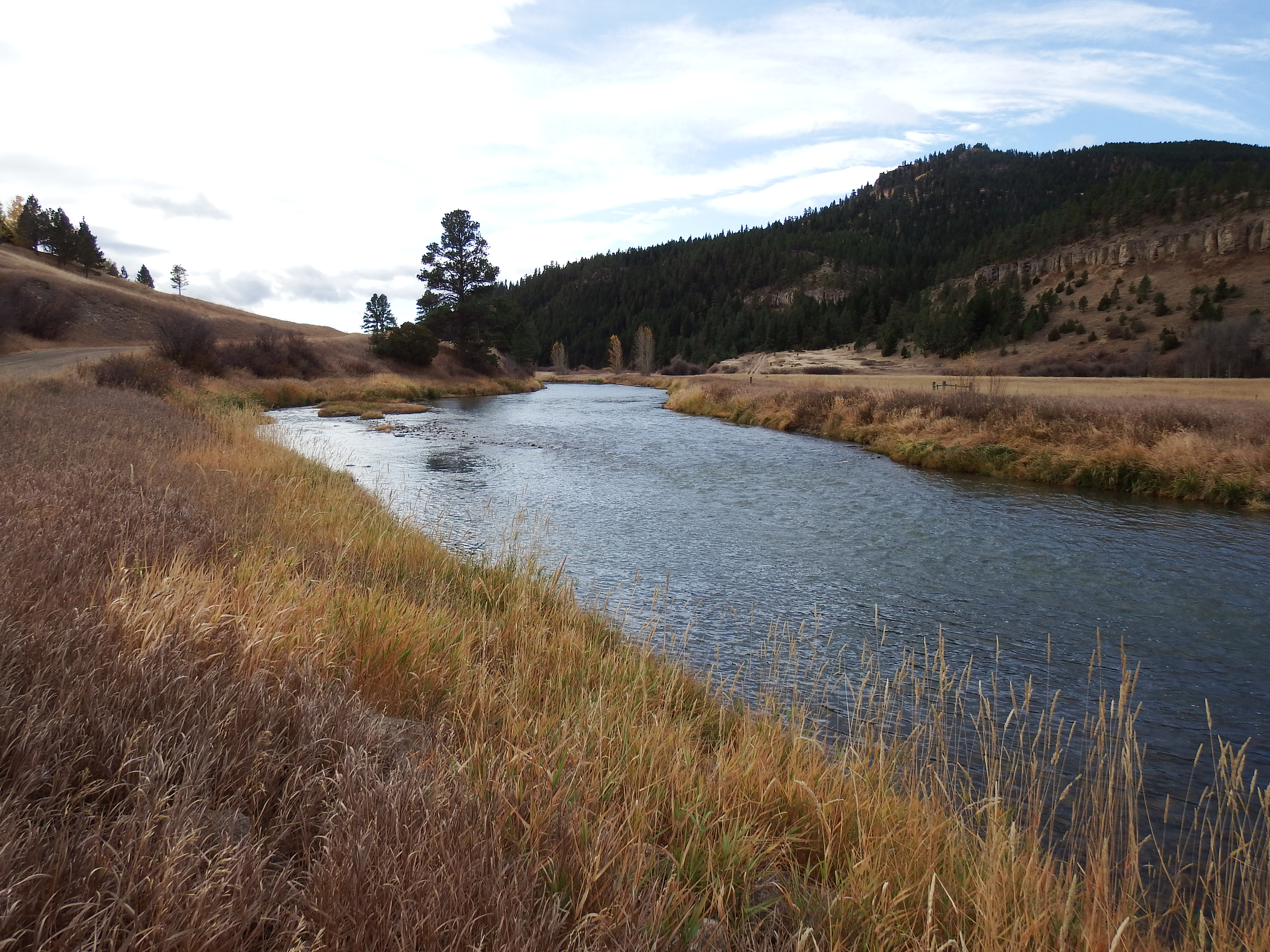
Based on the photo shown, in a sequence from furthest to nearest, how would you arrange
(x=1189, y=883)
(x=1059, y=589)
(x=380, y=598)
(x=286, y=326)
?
1. (x=286, y=326)
2. (x=1059, y=589)
3. (x=380, y=598)
4. (x=1189, y=883)

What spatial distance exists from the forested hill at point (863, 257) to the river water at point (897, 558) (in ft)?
193

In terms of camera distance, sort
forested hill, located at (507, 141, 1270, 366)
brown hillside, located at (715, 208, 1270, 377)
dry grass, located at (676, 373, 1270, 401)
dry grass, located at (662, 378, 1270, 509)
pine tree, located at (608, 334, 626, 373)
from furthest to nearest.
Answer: pine tree, located at (608, 334, 626, 373), forested hill, located at (507, 141, 1270, 366), brown hillside, located at (715, 208, 1270, 377), dry grass, located at (676, 373, 1270, 401), dry grass, located at (662, 378, 1270, 509)

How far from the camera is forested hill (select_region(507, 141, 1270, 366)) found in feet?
265

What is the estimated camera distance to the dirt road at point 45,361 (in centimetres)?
1923

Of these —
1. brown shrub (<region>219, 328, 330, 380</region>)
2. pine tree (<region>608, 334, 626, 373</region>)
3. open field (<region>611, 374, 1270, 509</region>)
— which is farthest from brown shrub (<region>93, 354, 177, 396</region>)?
pine tree (<region>608, 334, 626, 373</region>)

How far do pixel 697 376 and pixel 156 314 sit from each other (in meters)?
43.5

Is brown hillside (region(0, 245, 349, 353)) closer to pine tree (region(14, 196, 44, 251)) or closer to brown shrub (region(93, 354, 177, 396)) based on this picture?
pine tree (region(14, 196, 44, 251))

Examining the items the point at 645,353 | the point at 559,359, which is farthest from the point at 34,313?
the point at 559,359

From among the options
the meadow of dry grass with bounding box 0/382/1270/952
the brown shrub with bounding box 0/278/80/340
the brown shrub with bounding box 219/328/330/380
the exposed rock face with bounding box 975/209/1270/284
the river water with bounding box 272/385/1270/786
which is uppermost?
the exposed rock face with bounding box 975/209/1270/284

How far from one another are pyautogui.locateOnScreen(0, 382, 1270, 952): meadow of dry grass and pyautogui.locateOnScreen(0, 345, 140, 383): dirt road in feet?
52.5

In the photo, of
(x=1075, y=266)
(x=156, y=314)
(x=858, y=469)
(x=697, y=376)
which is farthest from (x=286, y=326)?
(x=1075, y=266)

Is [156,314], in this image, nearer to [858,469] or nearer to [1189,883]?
[858,469]

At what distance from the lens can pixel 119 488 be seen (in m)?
5.99

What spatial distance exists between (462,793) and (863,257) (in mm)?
159974
